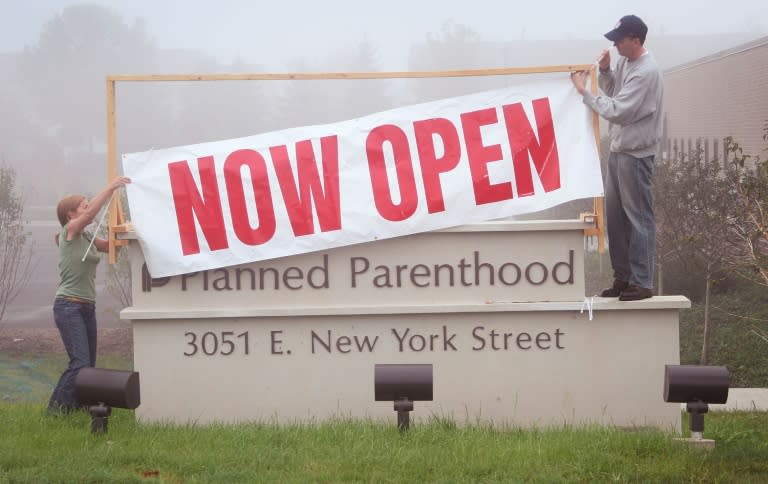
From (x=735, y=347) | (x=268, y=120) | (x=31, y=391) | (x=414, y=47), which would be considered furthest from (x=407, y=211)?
(x=414, y=47)

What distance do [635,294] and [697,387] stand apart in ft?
4.14

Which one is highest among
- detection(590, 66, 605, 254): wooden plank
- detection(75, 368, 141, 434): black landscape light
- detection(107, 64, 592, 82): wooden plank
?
detection(107, 64, 592, 82): wooden plank

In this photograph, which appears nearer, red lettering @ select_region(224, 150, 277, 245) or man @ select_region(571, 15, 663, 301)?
man @ select_region(571, 15, 663, 301)

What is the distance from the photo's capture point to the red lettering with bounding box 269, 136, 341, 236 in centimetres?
801

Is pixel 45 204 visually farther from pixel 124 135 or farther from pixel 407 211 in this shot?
pixel 407 211

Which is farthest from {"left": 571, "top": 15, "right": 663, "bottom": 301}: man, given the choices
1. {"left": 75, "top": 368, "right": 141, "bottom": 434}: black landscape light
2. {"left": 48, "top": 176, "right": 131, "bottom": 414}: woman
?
{"left": 48, "top": 176, "right": 131, "bottom": 414}: woman

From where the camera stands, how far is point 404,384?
678 centimetres

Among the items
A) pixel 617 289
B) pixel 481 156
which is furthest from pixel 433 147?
pixel 617 289

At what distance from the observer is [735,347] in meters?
18.7

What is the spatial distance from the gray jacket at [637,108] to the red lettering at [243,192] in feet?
8.02

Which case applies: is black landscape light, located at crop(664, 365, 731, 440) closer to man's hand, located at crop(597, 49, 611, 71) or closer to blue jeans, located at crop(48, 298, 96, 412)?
man's hand, located at crop(597, 49, 611, 71)

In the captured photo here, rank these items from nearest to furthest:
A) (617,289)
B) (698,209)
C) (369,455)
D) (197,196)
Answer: (369,455)
(617,289)
(197,196)
(698,209)

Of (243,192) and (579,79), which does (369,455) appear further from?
(579,79)

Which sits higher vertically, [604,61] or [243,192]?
[604,61]
